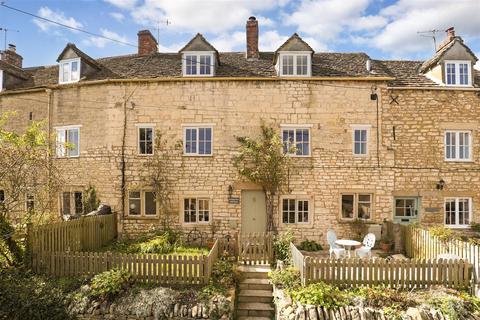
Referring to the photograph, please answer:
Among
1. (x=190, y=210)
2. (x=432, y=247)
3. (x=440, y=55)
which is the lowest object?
(x=432, y=247)

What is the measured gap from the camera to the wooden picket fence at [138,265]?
9.92 meters

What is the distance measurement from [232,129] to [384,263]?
9.15 m

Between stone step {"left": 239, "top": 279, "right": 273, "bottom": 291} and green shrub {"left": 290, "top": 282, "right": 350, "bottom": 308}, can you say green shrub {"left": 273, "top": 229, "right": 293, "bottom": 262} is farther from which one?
green shrub {"left": 290, "top": 282, "right": 350, "bottom": 308}

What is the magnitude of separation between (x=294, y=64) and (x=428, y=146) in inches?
315

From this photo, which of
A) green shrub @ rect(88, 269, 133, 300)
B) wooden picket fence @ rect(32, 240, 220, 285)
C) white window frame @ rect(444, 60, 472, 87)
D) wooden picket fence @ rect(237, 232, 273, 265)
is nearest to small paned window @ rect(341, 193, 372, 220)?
wooden picket fence @ rect(237, 232, 273, 265)

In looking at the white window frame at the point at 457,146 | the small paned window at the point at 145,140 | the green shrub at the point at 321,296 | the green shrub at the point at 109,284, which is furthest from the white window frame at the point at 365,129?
the green shrub at the point at 109,284

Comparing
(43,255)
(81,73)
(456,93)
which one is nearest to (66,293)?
(43,255)

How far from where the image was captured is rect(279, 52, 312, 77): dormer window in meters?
15.9

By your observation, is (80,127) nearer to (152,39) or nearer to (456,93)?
(152,39)

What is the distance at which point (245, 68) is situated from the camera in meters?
16.8

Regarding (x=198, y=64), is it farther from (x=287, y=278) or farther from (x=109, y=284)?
(x=287, y=278)

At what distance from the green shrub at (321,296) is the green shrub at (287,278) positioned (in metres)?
0.46

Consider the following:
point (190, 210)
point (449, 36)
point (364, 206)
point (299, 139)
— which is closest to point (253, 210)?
point (190, 210)

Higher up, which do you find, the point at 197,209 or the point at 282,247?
the point at 197,209
